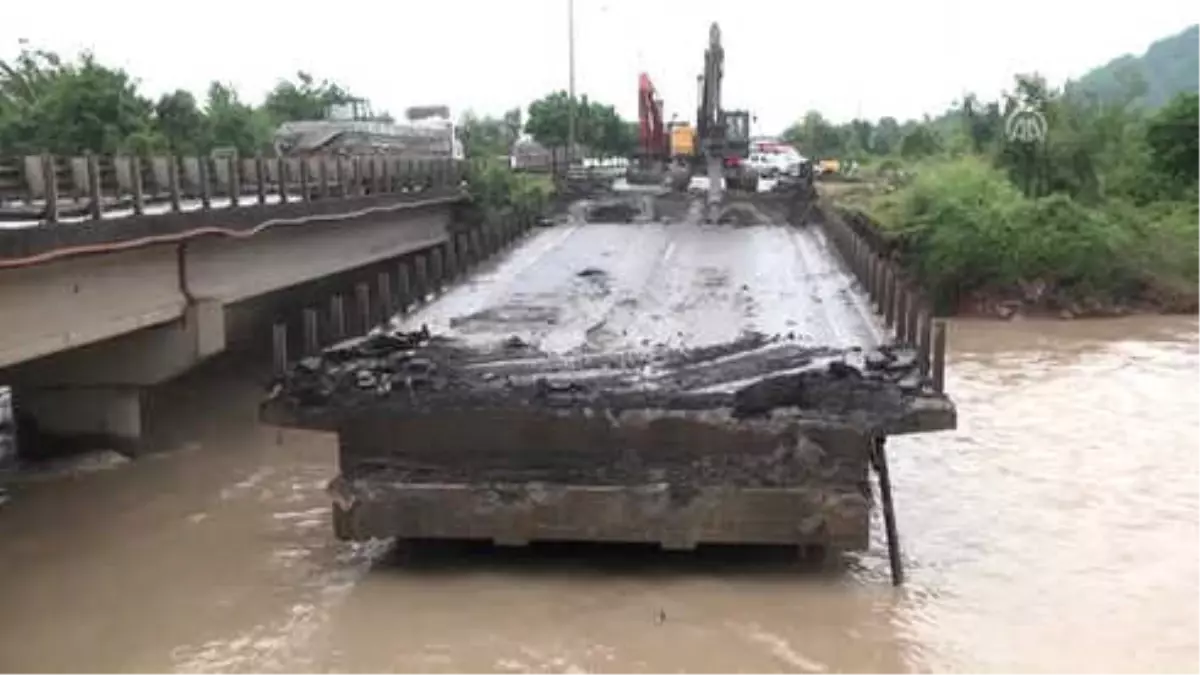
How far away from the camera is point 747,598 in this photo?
533 inches

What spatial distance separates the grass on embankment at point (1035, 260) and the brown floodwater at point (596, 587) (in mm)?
16377

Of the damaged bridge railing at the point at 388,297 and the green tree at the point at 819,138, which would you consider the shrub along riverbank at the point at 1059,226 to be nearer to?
the damaged bridge railing at the point at 388,297

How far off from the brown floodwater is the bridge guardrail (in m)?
3.72

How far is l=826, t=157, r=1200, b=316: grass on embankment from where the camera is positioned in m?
35.8

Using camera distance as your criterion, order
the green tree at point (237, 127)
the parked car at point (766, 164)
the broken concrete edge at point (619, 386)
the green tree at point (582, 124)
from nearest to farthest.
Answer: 1. the broken concrete edge at point (619, 386)
2. the green tree at point (237, 127)
3. the parked car at point (766, 164)
4. the green tree at point (582, 124)

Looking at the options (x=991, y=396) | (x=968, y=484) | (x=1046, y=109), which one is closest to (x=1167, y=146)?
(x=1046, y=109)

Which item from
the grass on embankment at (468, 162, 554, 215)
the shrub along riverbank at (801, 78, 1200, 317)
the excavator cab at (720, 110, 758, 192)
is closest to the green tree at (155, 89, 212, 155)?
the grass on embankment at (468, 162, 554, 215)

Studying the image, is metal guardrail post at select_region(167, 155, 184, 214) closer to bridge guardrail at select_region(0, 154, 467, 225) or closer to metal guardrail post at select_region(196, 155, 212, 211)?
bridge guardrail at select_region(0, 154, 467, 225)

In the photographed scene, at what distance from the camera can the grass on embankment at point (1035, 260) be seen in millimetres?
35750

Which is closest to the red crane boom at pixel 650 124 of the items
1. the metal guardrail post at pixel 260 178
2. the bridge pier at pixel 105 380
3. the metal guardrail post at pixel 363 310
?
the metal guardrail post at pixel 363 310

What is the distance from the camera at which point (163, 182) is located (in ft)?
65.7

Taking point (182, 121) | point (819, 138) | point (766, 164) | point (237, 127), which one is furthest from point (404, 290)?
point (819, 138)

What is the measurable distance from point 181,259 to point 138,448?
2832mm

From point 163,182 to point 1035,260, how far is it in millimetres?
23768
